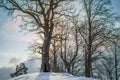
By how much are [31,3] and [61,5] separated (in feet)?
8.53

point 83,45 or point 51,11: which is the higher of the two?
point 51,11

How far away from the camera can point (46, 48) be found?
67.9ft

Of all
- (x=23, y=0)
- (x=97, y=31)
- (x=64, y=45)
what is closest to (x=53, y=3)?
(x=23, y=0)

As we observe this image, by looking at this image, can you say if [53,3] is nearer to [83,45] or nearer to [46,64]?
[46,64]

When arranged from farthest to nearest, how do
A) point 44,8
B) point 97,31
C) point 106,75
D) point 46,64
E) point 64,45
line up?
1. point 106,75
2. point 64,45
3. point 97,31
4. point 44,8
5. point 46,64

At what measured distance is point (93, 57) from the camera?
2784 cm

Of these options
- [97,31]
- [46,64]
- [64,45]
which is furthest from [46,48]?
[64,45]

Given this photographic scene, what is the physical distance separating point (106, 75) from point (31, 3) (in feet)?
72.7

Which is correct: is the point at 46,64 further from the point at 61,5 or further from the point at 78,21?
the point at 78,21

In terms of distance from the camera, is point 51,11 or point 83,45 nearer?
point 51,11

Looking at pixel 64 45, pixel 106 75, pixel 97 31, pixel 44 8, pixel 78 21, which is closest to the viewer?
pixel 44 8

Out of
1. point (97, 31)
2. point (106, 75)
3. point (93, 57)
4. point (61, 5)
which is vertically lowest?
point (106, 75)

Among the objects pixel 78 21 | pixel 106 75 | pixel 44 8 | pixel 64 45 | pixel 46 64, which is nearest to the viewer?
pixel 46 64

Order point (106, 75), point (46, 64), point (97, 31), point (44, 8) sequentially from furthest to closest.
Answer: point (106, 75) < point (97, 31) < point (44, 8) < point (46, 64)
